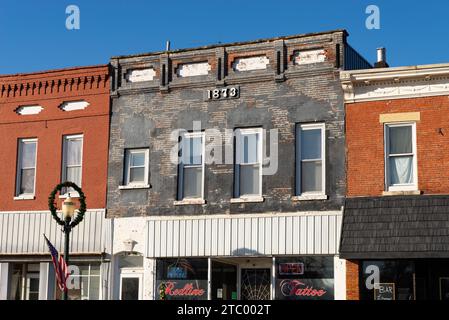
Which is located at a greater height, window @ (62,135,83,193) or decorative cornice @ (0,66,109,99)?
decorative cornice @ (0,66,109,99)

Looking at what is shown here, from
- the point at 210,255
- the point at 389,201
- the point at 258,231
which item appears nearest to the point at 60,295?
the point at 210,255

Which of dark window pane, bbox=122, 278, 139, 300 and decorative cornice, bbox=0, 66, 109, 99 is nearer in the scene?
dark window pane, bbox=122, 278, 139, 300

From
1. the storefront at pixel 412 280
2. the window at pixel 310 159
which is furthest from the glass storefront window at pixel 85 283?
the storefront at pixel 412 280

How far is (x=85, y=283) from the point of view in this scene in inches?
819

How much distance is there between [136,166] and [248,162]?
3.42m

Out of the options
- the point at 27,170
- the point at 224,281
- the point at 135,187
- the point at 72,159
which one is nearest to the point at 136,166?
the point at 135,187

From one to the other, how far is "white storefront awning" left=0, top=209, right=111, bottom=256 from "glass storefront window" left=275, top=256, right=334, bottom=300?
5.17 m


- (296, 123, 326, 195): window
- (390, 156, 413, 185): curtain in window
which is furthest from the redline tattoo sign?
(390, 156, 413, 185): curtain in window

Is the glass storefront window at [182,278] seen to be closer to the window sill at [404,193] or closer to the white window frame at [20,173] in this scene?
the white window frame at [20,173]

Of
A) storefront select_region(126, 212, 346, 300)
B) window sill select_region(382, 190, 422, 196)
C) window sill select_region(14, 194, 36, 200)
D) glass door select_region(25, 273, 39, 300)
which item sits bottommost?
glass door select_region(25, 273, 39, 300)

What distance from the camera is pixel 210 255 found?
19.1 m

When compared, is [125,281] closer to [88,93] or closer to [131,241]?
[131,241]

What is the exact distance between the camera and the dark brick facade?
18.7 m

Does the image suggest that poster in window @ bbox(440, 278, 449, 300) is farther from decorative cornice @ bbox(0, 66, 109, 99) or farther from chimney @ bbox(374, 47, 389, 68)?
decorative cornice @ bbox(0, 66, 109, 99)
